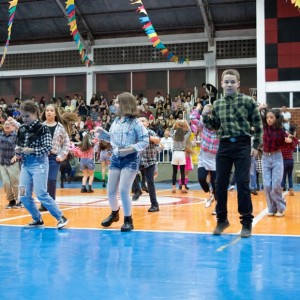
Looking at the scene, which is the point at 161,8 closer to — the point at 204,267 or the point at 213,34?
the point at 213,34

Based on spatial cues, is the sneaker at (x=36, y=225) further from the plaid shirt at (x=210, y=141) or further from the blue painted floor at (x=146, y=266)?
the plaid shirt at (x=210, y=141)

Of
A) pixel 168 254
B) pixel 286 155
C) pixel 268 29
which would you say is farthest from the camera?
pixel 268 29

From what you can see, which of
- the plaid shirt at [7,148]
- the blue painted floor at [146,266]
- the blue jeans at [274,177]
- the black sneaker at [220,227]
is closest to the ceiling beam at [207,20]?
the plaid shirt at [7,148]

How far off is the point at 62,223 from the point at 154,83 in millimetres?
22886

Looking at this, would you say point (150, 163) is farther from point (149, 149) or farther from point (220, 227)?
point (220, 227)

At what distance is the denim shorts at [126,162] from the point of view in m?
6.58

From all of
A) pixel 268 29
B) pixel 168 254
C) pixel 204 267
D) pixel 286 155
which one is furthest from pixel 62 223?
pixel 268 29

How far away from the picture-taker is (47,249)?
534 cm

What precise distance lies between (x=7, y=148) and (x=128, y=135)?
13.2 feet

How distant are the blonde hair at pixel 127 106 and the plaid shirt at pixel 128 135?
8 centimetres

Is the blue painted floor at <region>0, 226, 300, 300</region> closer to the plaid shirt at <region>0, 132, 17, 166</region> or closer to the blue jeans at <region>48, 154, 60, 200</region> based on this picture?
the blue jeans at <region>48, 154, 60, 200</region>

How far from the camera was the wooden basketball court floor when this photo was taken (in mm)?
3764

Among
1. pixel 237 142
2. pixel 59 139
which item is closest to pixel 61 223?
pixel 59 139

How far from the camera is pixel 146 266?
4.54m
